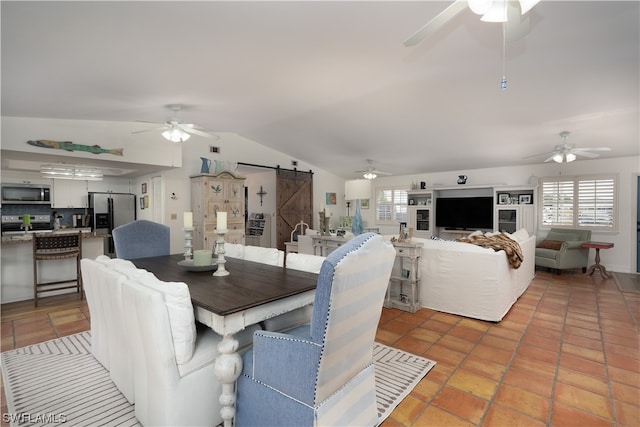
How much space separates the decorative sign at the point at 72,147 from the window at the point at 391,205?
628 centimetres

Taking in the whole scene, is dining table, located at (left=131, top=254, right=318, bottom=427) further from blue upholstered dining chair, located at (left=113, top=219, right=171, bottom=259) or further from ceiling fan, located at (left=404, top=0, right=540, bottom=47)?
ceiling fan, located at (left=404, top=0, right=540, bottom=47)

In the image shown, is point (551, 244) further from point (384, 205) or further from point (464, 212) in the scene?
point (384, 205)

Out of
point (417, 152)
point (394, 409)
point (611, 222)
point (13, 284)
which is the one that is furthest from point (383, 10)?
point (611, 222)

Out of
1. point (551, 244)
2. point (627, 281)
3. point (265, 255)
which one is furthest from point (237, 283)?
point (627, 281)

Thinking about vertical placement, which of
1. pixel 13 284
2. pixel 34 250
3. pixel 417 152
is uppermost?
pixel 417 152

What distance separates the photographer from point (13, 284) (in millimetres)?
3904

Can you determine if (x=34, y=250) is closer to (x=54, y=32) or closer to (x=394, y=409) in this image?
(x=54, y=32)

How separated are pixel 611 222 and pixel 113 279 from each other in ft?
25.3

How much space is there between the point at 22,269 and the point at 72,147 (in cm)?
174

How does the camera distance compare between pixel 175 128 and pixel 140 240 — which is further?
pixel 175 128

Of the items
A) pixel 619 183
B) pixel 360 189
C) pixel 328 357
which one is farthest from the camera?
pixel 619 183

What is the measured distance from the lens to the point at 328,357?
4.37 feet

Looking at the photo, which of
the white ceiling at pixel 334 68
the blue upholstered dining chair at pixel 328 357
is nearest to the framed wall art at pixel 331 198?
the white ceiling at pixel 334 68

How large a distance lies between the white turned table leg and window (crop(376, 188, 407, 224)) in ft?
23.3
